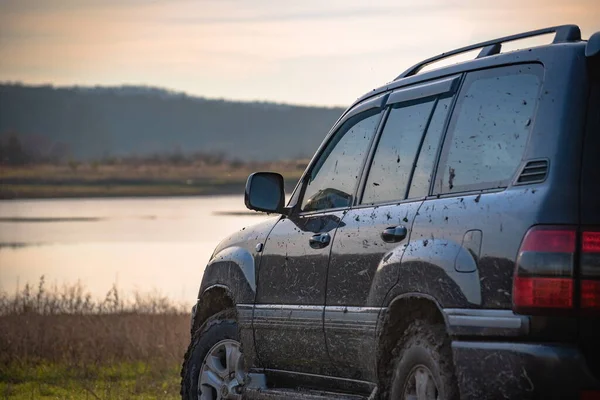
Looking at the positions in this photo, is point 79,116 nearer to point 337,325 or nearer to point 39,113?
point 39,113

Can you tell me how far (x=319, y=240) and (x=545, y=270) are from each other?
2.23 meters

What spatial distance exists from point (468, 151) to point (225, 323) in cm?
289

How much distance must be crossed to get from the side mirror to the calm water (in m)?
18.1

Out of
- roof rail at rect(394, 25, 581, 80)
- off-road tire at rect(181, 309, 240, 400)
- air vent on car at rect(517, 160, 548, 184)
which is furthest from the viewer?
off-road tire at rect(181, 309, 240, 400)

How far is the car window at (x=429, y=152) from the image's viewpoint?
6590 millimetres

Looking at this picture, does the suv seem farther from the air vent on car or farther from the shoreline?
the shoreline

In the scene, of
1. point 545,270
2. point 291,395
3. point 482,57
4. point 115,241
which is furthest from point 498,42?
point 115,241

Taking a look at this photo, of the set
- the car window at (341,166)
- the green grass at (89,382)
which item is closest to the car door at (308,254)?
the car window at (341,166)

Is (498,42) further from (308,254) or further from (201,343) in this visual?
(201,343)

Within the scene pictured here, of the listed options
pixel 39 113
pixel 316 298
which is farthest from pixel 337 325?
pixel 39 113

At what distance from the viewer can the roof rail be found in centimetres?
608

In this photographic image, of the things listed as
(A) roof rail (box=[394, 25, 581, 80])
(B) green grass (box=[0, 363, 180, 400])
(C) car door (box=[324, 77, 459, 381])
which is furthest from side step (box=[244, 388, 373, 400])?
(B) green grass (box=[0, 363, 180, 400])

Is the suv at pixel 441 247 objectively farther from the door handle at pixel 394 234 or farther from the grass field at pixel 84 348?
the grass field at pixel 84 348

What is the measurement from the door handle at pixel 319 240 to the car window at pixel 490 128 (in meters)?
1.11
